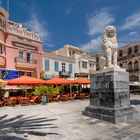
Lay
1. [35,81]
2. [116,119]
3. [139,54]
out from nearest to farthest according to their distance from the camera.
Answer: [116,119]
[35,81]
[139,54]

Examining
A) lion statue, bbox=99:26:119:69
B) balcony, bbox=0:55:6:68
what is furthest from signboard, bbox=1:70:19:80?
lion statue, bbox=99:26:119:69

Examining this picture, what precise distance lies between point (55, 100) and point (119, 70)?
1029 cm

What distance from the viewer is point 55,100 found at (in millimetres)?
17625

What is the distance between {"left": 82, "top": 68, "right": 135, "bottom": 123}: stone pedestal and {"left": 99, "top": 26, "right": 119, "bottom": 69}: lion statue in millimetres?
543

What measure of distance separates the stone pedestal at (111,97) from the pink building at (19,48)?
1526 cm

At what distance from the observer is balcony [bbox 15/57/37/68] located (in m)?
23.2

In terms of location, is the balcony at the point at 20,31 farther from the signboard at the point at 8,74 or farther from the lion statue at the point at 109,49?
the lion statue at the point at 109,49

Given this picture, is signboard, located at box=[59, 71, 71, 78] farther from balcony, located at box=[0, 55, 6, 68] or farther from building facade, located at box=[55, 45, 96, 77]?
balcony, located at box=[0, 55, 6, 68]

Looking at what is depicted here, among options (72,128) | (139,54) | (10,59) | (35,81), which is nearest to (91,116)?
(72,128)

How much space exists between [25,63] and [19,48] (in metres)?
2.13

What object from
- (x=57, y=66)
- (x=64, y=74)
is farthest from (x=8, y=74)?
(x=64, y=74)

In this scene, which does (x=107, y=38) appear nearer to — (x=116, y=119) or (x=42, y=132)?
(x=116, y=119)

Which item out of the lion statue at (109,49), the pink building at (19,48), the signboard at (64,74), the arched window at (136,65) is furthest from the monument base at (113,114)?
the arched window at (136,65)

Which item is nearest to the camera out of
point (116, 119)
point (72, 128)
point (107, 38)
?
point (72, 128)
